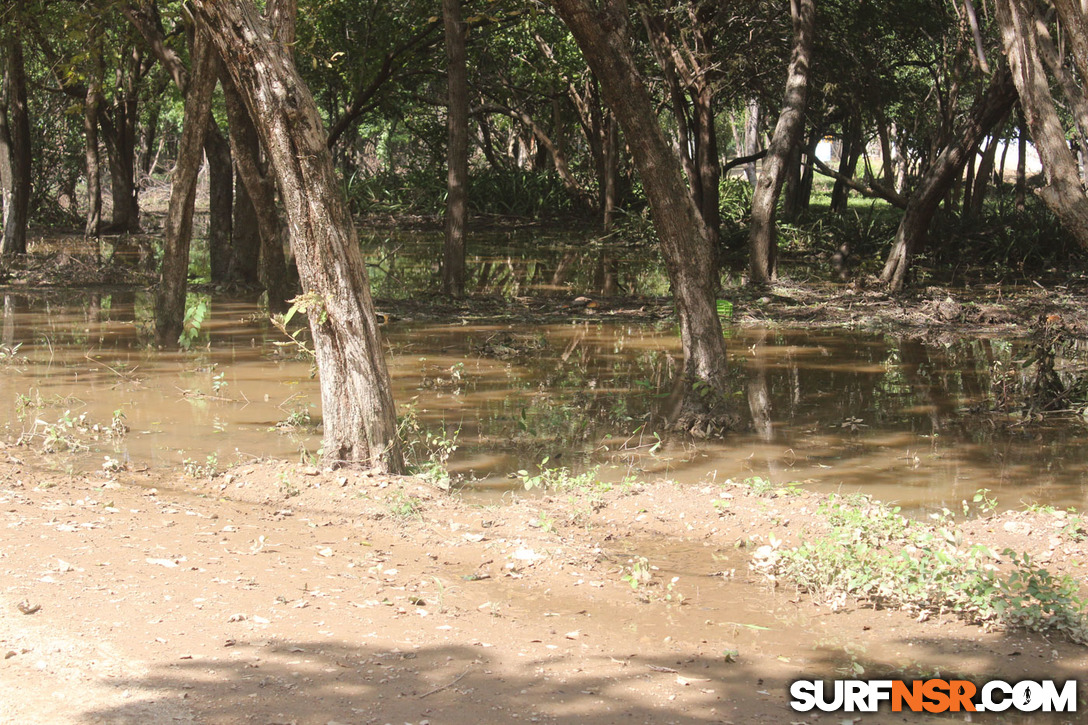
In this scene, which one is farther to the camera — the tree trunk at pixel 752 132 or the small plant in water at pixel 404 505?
the tree trunk at pixel 752 132

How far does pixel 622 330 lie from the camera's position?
467 inches

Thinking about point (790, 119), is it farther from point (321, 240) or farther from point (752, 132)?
point (752, 132)

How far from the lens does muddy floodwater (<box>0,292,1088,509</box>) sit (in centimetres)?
650

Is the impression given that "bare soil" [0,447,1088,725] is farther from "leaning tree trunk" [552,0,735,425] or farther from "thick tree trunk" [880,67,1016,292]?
"thick tree trunk" [880,67,1016,292]

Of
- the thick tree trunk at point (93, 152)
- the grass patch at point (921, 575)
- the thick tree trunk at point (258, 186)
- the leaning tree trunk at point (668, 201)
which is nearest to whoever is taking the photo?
the grass patch at point (921, 575)

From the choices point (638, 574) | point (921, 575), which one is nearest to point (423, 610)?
point (638, 574)

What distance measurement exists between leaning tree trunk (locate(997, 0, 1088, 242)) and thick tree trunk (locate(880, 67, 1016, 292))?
6882mm

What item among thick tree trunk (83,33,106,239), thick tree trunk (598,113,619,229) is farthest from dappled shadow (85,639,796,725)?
thick tree trunk (598,113,619,229)

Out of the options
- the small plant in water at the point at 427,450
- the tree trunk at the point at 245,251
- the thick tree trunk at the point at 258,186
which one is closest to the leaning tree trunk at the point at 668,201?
the small plant in water at the point at 427,450

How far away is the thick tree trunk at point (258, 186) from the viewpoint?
32.6ft

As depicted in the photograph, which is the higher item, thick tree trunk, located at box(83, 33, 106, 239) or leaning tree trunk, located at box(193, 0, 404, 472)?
thick tree trunk, located at box(83, 33, 106, 239)

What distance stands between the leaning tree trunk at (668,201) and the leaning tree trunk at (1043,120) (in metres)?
2.26

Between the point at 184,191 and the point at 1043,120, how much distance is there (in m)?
6.99

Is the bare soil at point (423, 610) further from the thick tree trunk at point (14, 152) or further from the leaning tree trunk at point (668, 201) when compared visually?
the thick tree trunk at point (14, 152)
